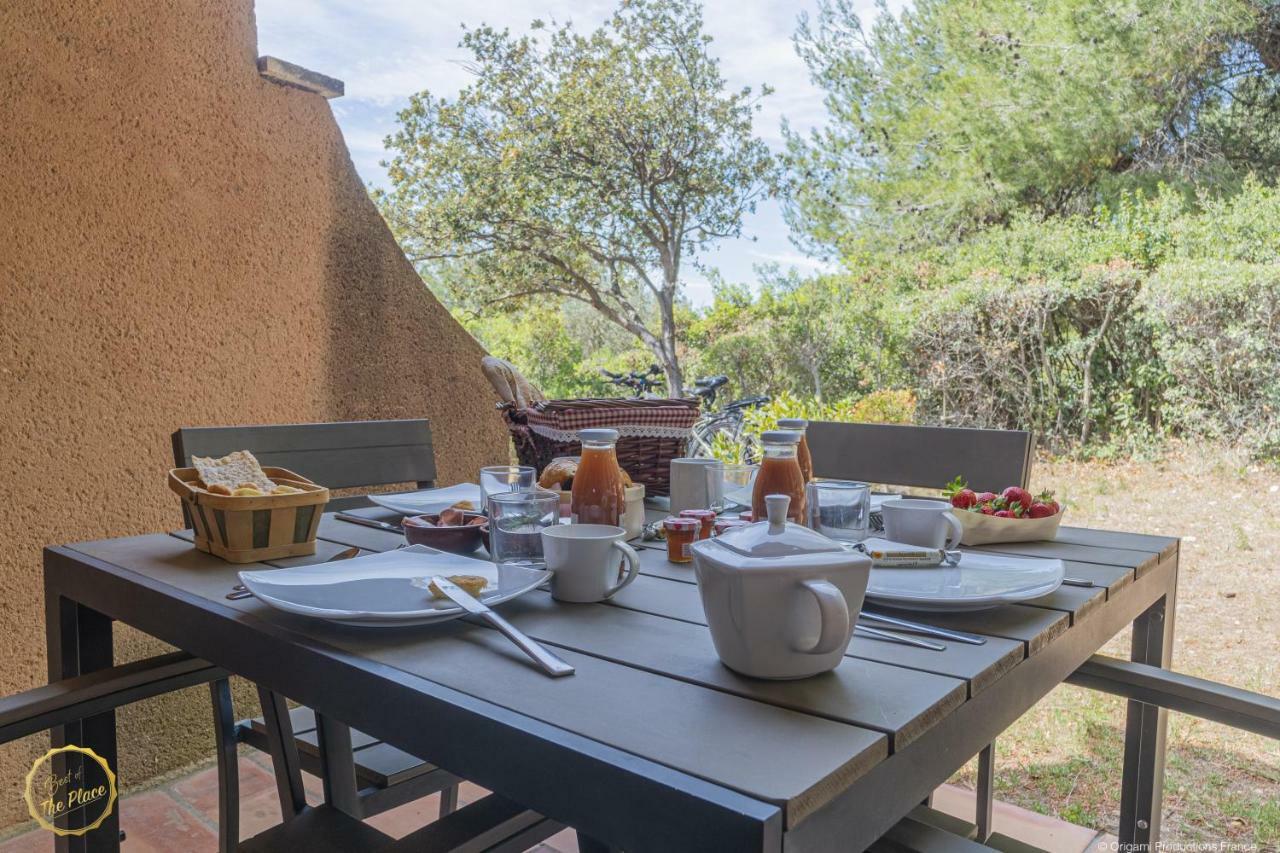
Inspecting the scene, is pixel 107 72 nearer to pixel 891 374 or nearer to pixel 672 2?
pixel 891 374

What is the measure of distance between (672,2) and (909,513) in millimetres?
6375

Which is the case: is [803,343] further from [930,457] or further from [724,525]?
[724,525]

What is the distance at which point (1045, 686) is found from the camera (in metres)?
0.84

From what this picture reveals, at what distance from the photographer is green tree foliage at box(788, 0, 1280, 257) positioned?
5.66 metres

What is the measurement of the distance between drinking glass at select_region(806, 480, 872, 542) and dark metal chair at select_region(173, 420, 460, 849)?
57 cm

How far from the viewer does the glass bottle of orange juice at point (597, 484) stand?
114cm

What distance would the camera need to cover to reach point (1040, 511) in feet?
4.09

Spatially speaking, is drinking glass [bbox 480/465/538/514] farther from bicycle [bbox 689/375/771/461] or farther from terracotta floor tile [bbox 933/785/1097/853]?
bicycle [bbox 689/375/771/461]

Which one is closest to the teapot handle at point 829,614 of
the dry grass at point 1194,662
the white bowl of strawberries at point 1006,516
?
the white bowl of strawberries at point 1006,516

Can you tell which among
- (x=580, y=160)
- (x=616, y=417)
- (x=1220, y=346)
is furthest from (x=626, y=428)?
(x=580, y=160)

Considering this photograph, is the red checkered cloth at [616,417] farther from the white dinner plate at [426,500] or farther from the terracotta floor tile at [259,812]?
the terracotta floor tile at [259,812]

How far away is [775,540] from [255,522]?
0.70m

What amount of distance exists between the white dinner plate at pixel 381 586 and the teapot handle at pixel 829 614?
341 millimetres

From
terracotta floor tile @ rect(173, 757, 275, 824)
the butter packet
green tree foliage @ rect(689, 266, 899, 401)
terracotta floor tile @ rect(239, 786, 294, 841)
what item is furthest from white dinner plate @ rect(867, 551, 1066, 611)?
green tree foliage @ rect(689, 266, 899, 401)
